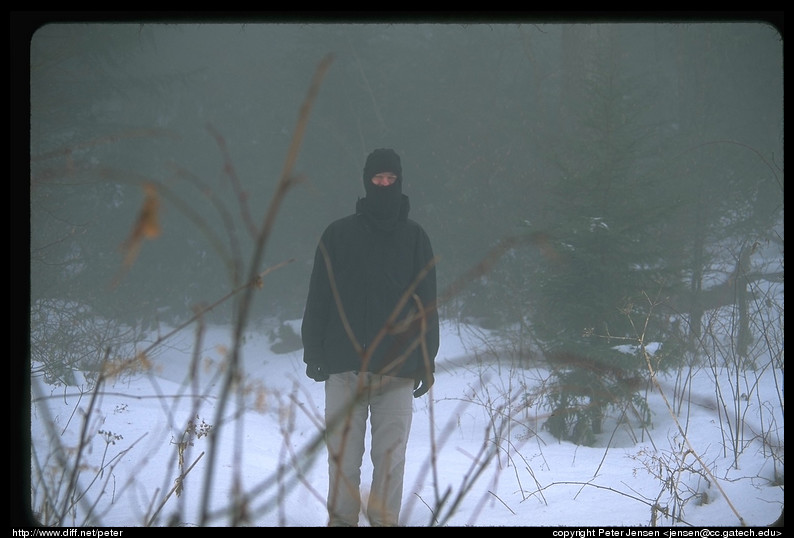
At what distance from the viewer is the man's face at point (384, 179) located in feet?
10.6

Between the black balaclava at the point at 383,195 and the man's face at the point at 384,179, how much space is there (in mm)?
14

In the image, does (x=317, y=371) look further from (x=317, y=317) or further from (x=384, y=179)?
(x=384, y=179)

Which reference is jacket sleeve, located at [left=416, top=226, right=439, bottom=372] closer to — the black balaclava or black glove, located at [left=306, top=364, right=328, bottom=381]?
the black balaclava

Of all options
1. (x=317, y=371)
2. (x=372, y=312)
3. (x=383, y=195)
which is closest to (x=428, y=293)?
(x=372, y=312)

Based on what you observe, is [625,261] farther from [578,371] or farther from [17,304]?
[17,304]

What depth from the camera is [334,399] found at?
3.14 m

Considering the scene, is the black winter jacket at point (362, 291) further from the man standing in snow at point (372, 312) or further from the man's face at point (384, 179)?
the man's face at point (384, 179)

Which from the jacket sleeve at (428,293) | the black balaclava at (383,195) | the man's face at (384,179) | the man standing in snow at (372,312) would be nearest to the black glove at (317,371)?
the man standing in snow at (372,312)

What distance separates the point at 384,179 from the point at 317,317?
2.47 ft

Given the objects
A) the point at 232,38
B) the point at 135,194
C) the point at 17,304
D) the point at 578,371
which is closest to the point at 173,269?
the point at 135,194

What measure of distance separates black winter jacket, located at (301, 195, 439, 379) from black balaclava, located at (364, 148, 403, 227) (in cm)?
5

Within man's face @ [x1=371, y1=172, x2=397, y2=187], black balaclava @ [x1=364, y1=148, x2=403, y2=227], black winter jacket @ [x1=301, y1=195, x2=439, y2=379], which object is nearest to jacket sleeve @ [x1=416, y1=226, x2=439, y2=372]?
black winter jacket @ [x1=301, y1=195, x2=439, y2=379]

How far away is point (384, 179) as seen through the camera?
323cm

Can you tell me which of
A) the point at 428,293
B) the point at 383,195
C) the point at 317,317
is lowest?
the point at 317,317
